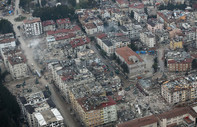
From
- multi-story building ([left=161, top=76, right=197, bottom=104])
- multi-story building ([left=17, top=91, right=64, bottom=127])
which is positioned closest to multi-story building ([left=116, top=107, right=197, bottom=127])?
multi-story building ([left=161, top=76, right=197, bottom=104])

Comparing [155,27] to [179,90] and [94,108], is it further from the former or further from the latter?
[94,108]

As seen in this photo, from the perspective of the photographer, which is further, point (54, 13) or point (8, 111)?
point (54, 13)

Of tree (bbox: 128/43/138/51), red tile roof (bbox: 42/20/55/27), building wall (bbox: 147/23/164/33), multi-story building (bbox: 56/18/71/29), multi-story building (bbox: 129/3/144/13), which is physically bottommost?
tree (bbox: 128/43/138/51)

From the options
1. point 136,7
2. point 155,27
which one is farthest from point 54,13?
point 155,27

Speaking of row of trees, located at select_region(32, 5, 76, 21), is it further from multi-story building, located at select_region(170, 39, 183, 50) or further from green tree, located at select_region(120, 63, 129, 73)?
green tree, located at select_region(120, 63, 129, 73)

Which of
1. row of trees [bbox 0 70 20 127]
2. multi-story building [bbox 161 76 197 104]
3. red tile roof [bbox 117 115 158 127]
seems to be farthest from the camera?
multi-story building [bbox 161 76 197 104]

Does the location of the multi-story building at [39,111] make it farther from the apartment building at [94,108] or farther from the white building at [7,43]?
the white building at [7,43]
